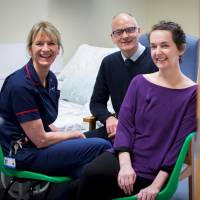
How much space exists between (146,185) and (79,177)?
322 millimetres

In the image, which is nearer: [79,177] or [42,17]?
[79,177]

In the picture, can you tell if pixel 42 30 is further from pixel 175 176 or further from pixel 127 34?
pixel 175 176

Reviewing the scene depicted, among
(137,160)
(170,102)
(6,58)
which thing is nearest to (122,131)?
(137,160)

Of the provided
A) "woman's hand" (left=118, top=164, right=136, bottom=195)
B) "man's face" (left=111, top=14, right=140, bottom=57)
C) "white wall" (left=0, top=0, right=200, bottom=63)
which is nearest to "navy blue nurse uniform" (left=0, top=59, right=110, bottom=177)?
"woman's hand" (left=118, top=164, right=136, bottom=195)

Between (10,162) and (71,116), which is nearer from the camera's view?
(10,162)

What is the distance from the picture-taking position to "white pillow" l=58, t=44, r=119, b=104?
10.2 ft

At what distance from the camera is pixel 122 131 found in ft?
5.85

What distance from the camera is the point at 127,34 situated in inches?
86.3

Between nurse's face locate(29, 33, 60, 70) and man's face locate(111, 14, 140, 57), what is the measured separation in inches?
17.1

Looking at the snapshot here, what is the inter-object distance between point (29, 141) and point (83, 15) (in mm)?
2129

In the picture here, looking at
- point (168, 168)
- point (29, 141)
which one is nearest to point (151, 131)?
point (168, 168)

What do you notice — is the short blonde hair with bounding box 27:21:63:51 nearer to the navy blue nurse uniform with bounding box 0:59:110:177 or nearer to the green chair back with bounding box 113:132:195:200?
the navy blue nurse uniform with bounding box 0:59:110:177

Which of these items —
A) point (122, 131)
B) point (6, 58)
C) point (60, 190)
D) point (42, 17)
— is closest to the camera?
point (122, 131)

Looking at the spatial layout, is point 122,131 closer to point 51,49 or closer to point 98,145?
point 98,145
